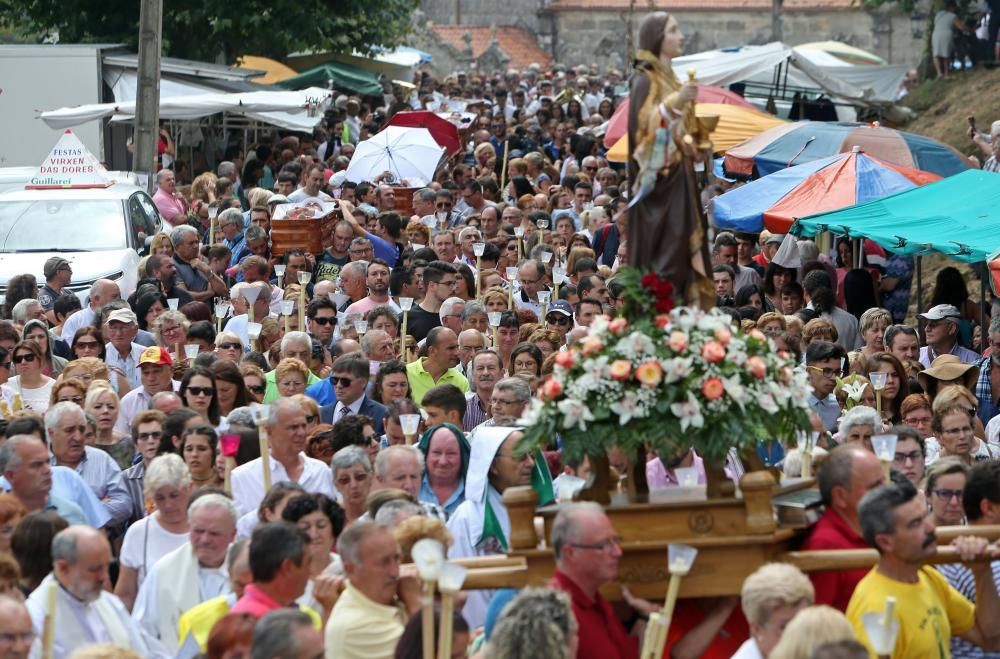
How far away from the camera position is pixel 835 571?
25.5ft

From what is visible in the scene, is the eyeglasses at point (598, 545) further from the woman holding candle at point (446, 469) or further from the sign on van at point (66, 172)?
the sign on van at point (66, 172)

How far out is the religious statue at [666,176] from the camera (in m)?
8.21

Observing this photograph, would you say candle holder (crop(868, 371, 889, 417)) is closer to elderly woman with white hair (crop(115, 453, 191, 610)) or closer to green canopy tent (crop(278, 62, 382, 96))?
elderly woman with white hair (crop(115, 453, 191, 610))

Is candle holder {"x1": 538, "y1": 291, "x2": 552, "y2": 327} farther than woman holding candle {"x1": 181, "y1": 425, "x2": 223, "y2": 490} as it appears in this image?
Yes

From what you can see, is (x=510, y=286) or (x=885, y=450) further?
(x=510, y=286)

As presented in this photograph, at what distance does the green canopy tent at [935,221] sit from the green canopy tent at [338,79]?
73.7ft

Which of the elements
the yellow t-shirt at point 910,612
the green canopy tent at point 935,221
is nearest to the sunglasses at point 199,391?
the green canopy tent at point 935,221

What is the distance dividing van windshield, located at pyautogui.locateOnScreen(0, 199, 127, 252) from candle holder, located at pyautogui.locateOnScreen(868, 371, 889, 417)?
9838 mm

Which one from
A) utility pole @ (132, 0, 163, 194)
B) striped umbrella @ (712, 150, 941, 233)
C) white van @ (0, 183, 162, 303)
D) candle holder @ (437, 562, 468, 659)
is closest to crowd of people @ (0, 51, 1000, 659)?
candle holder @ (437, 562, 468, 659)

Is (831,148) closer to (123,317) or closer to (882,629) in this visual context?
(123,317)

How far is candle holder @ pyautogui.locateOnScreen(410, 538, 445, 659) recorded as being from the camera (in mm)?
7016

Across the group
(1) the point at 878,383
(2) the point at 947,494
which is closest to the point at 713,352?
(2) the point at 947,494

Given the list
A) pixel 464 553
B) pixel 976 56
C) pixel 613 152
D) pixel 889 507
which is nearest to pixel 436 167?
pixel 613 152

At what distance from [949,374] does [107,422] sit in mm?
5487
